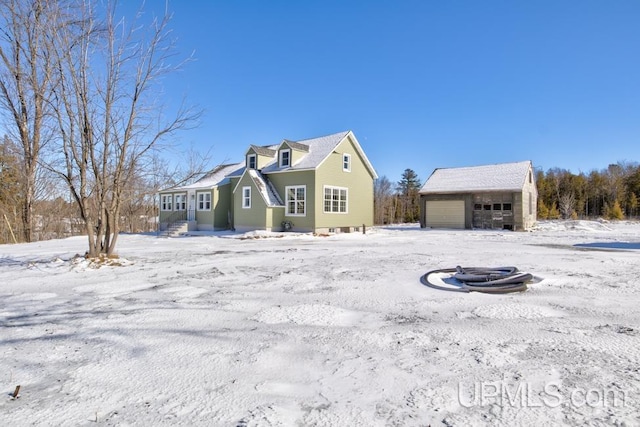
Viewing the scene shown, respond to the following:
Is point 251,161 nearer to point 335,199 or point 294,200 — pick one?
point 294,200

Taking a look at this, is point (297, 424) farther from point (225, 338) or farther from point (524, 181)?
point (524, 181)

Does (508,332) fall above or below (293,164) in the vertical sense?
below

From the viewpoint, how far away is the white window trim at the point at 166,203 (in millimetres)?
25834

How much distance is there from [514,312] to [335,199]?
55.5 feet

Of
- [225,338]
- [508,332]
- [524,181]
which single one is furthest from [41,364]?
[524,181]

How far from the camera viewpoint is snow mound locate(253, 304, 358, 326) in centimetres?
433

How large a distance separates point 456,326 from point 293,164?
17.6m

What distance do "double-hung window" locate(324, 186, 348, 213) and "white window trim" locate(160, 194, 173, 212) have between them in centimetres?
1238

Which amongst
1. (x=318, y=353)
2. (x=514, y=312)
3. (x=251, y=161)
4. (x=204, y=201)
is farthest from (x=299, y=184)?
(x=318, y=353)

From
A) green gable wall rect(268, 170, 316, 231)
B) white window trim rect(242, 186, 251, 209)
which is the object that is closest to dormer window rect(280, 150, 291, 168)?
green gable wall rect(268, 170, 316, 231)

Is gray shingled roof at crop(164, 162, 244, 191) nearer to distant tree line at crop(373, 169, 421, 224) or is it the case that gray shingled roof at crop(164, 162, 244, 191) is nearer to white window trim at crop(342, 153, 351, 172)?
white window trim at crop(342, 153, 351, 172)

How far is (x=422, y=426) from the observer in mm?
2203

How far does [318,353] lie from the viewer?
337 cm

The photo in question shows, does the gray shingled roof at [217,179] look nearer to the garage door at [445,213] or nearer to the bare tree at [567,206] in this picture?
the garage door at [445,213]
